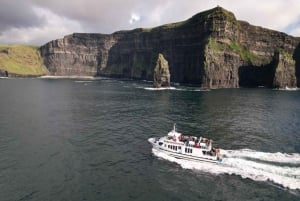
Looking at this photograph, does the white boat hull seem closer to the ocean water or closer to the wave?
the wave

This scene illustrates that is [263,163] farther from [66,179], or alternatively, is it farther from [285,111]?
[285,111]

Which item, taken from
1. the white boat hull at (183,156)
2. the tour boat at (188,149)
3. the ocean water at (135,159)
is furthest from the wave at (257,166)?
the tour boat at (188,149)

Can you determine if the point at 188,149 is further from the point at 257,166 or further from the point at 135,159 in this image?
the point at 257,166


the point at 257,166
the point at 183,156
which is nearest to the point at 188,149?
the point at 183,156

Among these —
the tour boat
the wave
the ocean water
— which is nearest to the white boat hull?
the tour boat

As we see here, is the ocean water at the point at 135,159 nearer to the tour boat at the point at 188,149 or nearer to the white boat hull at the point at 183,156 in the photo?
the white boat hull at the point at 183,156

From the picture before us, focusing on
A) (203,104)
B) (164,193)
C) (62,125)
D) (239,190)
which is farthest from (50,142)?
(203,104)
